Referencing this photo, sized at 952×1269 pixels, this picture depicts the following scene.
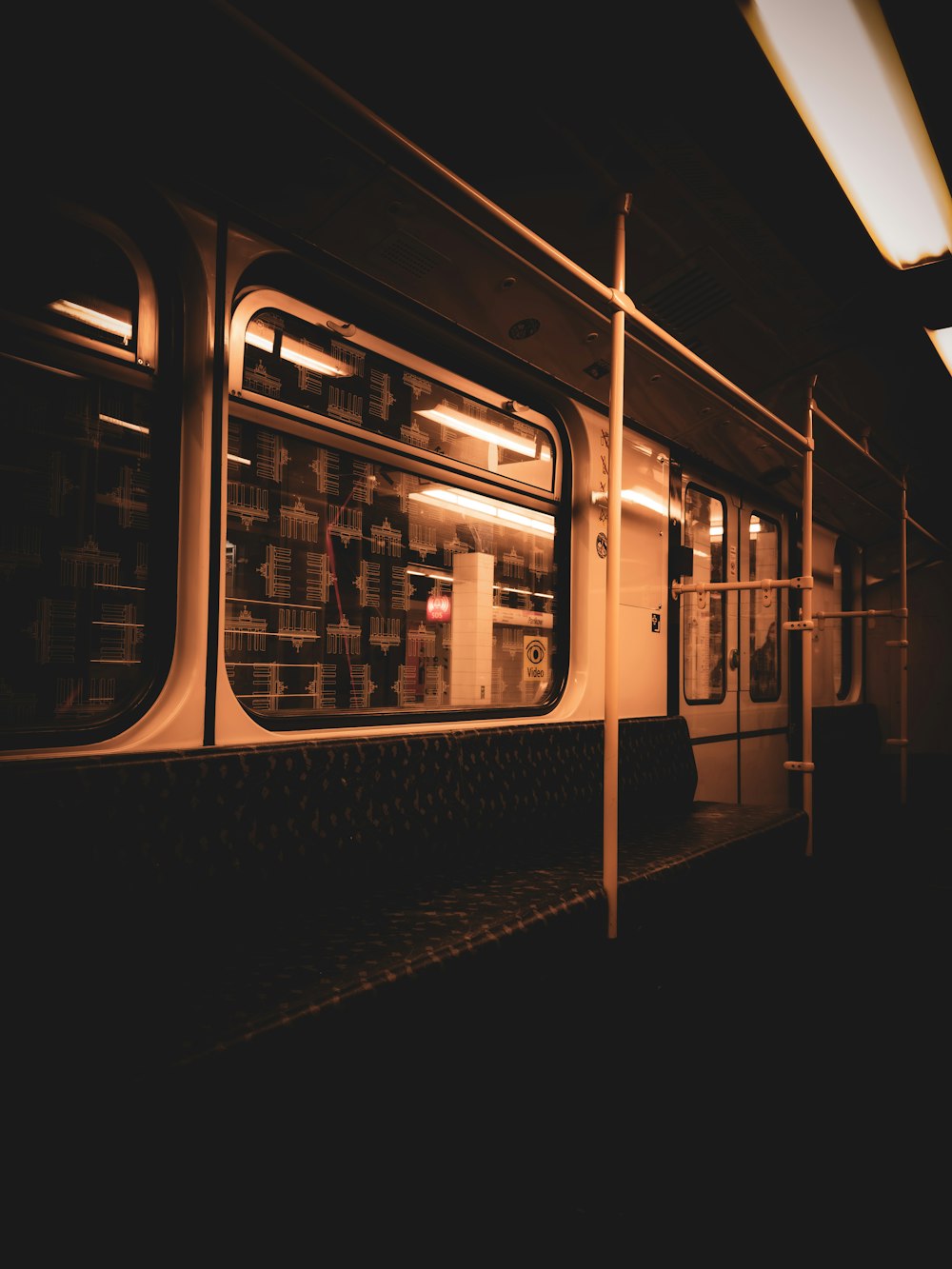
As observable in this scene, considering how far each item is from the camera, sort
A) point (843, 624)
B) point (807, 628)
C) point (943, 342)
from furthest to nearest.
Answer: point (843, 624), point (943, 342), point (807, 628)

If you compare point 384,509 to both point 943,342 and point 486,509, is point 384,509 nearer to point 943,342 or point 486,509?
point 486,509

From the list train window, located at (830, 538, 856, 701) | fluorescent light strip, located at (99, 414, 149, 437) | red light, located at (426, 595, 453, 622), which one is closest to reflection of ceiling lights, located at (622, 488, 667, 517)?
red light, located at (426, 595, 453, 622)

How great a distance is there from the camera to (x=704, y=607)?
14.9ft

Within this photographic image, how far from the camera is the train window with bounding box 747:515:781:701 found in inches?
201

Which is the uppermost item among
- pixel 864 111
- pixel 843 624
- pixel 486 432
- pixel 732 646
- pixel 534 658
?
pixel 864 111

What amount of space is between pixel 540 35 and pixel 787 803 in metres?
5.00

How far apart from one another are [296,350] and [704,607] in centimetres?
301

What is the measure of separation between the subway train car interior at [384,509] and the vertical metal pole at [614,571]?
0.01 m

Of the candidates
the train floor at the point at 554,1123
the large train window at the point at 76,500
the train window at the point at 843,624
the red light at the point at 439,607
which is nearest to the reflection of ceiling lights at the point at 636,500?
the red light at the point at 439,607

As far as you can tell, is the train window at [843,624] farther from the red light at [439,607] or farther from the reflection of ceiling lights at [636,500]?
the red light at [439,607]

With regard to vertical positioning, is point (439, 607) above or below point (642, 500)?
below

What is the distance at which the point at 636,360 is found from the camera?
2.89 metres

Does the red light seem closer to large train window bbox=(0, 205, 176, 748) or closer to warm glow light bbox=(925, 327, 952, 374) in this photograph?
large train window bbox=(0, 205, 176, 748)

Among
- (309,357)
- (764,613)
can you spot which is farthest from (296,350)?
(764,613)
